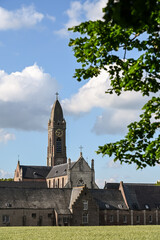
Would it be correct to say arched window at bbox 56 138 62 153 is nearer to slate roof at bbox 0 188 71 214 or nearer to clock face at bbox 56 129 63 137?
clock face at bbox 56 129 63 137

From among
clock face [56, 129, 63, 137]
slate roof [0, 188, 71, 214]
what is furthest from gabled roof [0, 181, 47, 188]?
slate roof [0, 188, 71, 214]

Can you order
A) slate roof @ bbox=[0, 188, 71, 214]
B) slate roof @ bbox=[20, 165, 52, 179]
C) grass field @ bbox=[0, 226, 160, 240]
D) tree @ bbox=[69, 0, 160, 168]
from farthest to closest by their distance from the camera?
slate roof @ bbox=[20, 165, 52, 179] < slate roof @ bbox=[0, 188, 71, 214] < grass field @ bbox=[0, 226, 160, 240] < tree @ bbox=[69, 0, 160, 168]

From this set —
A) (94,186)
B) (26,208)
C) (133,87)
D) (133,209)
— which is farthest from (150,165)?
(94,186)

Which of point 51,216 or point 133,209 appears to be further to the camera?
point 133,209

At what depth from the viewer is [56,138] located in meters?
135

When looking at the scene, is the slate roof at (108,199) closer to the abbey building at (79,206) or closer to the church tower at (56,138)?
the abbey building at (79,206)

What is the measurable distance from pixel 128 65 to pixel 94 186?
86722 millimetres

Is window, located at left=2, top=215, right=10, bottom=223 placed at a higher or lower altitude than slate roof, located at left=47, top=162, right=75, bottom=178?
lower

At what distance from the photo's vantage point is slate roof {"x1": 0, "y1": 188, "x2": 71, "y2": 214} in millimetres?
64562

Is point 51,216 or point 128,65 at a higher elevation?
point 128,65

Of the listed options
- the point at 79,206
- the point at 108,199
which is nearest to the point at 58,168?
the point at 108,199

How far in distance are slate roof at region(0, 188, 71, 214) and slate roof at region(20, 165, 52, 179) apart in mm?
47542

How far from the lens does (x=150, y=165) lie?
13984mm

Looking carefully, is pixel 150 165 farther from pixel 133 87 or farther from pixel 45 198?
pixel 45 198
